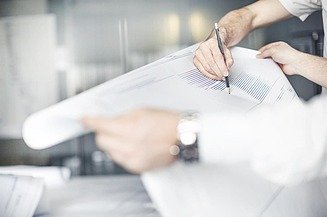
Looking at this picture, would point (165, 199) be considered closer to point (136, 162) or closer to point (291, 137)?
point (136, 162)

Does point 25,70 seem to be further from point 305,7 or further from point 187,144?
point 305,7

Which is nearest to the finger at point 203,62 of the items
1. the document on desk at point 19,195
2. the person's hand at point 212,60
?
the person's hand at point 212,60

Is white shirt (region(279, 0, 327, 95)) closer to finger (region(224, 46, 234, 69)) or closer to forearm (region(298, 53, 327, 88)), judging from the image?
forearm (region(298, 53, 327, 88))

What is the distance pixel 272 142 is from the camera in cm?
104

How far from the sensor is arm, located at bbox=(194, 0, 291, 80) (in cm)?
113

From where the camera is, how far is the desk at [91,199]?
43.6 inches

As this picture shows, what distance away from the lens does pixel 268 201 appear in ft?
3.52

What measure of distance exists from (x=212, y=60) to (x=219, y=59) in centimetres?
1

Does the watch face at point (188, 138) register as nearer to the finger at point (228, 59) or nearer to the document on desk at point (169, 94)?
the document on desk at point (169, 94)

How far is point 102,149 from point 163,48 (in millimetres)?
231

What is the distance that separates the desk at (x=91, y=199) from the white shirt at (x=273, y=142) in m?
0.18

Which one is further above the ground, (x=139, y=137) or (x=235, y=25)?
(x=235, y=25)

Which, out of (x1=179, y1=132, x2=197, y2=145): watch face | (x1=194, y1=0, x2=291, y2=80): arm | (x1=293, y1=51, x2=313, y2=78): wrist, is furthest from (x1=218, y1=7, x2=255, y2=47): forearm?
(x1=179, y1=132, x2=197, y2=145): watch face

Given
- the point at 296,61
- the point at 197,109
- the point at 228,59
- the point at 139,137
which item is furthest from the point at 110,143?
the point at 296,61
